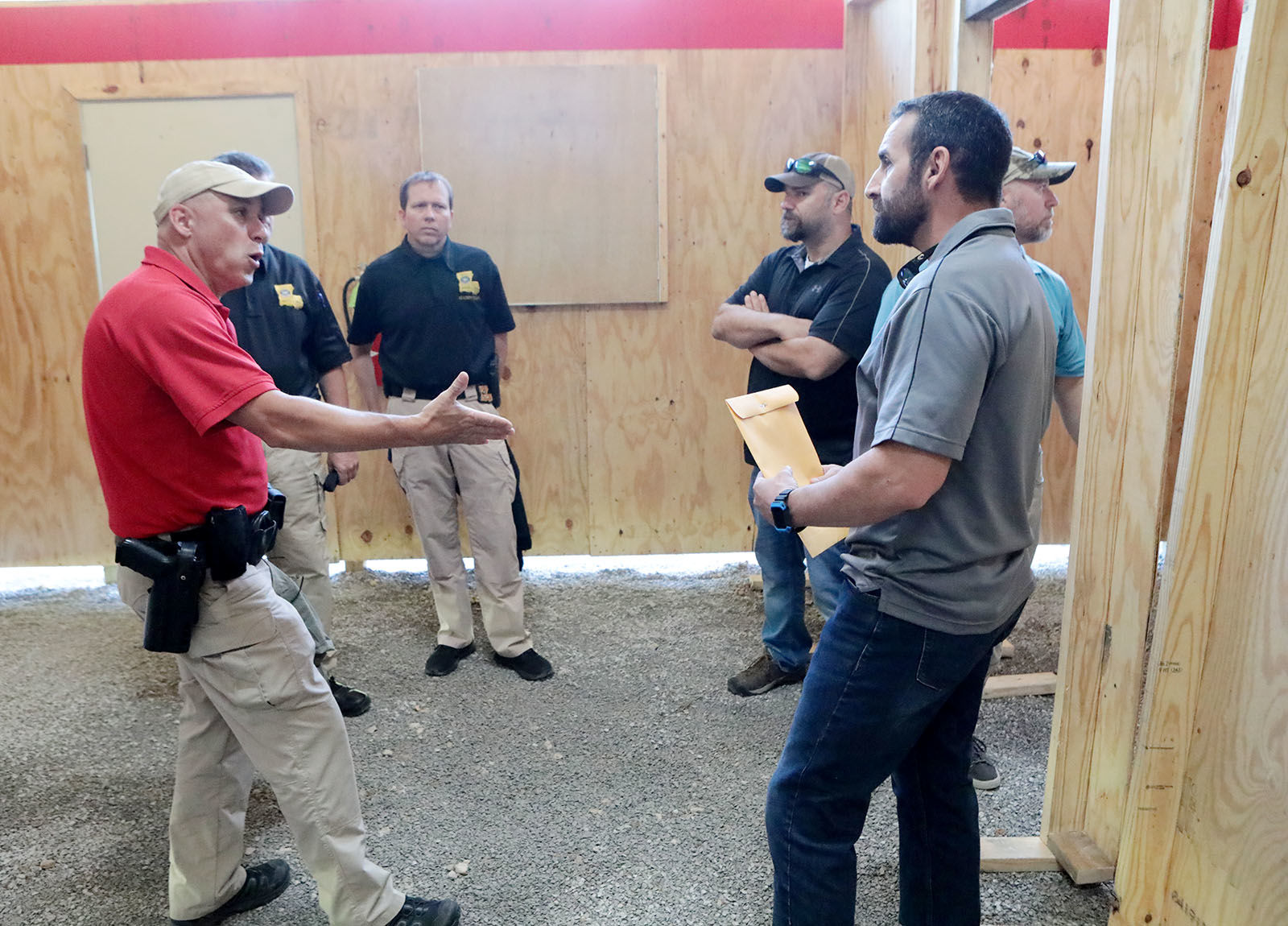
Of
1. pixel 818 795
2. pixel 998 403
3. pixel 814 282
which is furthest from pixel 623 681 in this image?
pixel 998 403

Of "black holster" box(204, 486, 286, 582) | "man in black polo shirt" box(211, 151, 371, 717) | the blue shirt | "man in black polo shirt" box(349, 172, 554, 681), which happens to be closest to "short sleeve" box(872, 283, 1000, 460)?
the blue shirt

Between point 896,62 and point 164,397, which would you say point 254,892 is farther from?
point 896,62

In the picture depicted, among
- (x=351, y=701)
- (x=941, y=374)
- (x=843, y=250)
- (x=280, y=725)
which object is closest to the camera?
(x=941, y=374)

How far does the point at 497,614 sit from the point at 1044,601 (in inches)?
94.0

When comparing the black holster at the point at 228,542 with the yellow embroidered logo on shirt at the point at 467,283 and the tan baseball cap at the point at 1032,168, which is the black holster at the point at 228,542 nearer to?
the yellow embroidered logo on shirt at the point at 467,283

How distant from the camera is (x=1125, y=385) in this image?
1.94m

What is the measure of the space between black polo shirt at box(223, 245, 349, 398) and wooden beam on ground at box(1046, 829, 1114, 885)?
267 cm

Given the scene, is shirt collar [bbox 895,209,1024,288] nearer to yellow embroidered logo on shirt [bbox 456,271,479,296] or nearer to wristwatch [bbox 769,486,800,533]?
wristwatch [bbox 769,486,800,533]

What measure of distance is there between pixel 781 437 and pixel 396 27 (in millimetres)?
3194

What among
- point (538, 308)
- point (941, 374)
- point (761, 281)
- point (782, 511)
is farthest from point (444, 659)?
point (941, 374)

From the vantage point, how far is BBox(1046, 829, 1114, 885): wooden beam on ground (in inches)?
84.4

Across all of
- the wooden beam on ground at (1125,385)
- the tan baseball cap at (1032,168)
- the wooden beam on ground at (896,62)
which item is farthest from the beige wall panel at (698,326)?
the wooden beam on ground at (1125,385)

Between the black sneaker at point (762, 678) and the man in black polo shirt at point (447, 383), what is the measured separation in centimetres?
71

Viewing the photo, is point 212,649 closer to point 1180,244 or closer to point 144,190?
point 1180,244
